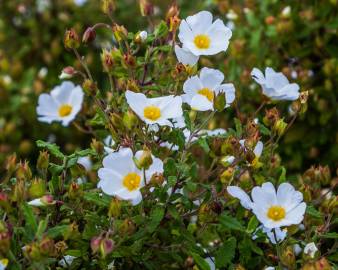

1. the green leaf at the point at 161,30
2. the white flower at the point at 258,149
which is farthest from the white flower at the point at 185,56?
the white flower at the point at 258,149

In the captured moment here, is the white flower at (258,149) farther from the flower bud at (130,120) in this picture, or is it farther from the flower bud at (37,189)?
the flower bud at (37,189)

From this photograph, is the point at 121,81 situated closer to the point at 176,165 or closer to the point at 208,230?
the point at 176,165

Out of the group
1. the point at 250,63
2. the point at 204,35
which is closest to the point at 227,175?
the point at 204,35

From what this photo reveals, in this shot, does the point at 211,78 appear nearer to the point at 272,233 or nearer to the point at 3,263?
the point at 272,233

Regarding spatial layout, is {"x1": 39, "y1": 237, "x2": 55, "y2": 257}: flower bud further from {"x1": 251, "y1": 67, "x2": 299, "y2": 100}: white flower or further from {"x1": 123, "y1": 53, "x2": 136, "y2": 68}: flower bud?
{"x1": 251, "y1": 67, "x2": 299, "y2": 100}: white flower

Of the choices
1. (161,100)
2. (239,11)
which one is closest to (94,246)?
(161,100)

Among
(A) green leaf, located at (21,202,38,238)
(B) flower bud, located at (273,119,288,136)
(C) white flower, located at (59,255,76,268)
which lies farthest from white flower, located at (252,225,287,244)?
(A) green leaf, located at (21,202,38,238)
